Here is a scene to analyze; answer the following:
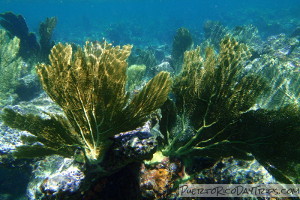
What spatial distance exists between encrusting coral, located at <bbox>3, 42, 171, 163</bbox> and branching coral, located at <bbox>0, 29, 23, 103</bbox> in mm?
6710

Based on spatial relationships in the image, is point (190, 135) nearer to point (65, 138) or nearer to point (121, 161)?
point (121, 161)

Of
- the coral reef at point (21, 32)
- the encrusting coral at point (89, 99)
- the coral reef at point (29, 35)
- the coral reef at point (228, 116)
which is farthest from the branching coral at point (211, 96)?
the coral reef at point (21, 32)

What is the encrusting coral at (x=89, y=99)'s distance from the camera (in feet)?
7.06

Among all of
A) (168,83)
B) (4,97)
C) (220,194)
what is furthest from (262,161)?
(4,97)

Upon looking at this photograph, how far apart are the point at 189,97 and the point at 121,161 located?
143 centimetres

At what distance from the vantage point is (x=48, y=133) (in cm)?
241

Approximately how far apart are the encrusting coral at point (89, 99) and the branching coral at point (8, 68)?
6.71 meters

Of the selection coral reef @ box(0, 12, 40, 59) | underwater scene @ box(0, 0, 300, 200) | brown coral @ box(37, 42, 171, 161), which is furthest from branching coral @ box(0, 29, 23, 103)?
brown coral @ box(37, 42, 171, 161)

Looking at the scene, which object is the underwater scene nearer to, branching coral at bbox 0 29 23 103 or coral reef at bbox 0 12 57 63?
branching coral at bbox 0 29 23 103

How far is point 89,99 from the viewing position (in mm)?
2230

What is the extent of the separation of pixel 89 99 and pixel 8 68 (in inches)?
311

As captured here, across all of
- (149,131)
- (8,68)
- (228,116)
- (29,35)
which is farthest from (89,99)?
(29,35)

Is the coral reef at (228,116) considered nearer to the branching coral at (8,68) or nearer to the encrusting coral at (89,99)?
the encrusting coral at (89,99)

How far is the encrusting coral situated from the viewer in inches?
84.7
